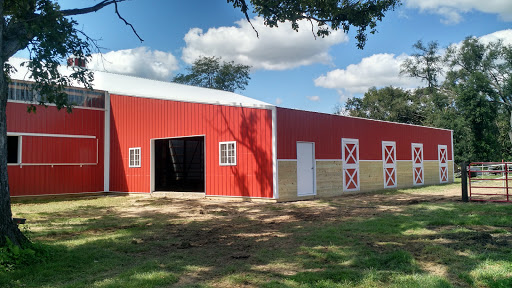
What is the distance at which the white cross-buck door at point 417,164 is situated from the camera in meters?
20.8

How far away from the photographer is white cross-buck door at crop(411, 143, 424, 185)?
68.3ft

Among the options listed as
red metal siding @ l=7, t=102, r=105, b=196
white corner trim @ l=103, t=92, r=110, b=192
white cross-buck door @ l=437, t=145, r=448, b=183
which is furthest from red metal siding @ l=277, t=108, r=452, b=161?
red metal siding @ l=7, t=102, r=105, b=196

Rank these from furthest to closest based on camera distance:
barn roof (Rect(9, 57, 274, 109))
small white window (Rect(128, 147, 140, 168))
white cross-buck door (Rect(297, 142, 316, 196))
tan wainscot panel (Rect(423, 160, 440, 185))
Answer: tan wainscot panel (Rect(423, 160, 440, 185))
barn roof (Rect(9, 57, 274, 109))
small white window (Rect(128, 147, 140, 168))
white cross-buck door (Rect(297, 142, 316, 196))

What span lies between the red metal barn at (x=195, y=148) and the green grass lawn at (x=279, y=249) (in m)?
3.26

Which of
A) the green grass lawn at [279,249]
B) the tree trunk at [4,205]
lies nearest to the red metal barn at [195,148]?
the green grass lawn at [279,249]

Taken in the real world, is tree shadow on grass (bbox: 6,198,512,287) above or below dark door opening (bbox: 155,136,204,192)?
below

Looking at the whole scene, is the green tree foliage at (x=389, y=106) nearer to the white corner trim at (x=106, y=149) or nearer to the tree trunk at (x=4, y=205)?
the white corner trim at (x=106, y=149)

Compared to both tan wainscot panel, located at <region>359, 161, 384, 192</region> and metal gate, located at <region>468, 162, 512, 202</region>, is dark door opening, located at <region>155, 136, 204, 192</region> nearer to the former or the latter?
tan wainscot panel, located at <region>359, 161, 384, 192</region>

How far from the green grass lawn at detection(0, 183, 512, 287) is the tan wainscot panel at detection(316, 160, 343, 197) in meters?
3.92

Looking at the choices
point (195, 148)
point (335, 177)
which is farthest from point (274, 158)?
point (195, 148)

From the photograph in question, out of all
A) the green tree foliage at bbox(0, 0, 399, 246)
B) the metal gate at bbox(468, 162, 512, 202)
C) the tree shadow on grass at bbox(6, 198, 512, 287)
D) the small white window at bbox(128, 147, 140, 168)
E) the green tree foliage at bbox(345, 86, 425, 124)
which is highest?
the green tree foliage at bbox(345, 86, 425, 124)

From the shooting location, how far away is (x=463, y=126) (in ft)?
107

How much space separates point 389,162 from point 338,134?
4.59 metres

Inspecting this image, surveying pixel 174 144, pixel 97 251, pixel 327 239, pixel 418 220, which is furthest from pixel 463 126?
pixel 97 251
